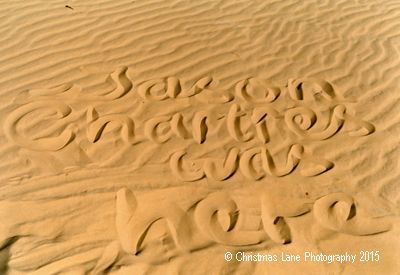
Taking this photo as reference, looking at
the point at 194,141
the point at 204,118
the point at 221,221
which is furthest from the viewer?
the point at 204,118

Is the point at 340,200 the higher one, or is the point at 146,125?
the point at 146,125

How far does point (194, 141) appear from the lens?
104 inches

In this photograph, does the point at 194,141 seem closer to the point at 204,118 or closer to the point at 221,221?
the point at 204,118

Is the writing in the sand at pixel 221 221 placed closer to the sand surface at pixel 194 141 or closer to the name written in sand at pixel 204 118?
the sand surface at pixel 194 141

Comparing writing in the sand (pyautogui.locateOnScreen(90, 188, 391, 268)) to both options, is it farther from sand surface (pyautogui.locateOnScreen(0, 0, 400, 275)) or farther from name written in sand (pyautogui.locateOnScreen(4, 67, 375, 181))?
name written in sand (pyautogui.locateOnScreen(4, 67, 375, 181))

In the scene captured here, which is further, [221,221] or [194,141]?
[194,141]

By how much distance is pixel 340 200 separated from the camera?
2.26 metres

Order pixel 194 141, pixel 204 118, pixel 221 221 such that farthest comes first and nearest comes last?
1. pixel 204 118
2. pixel 194 141
3. pixel 221 221

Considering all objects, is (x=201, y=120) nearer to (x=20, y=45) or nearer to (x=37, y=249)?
(x=37, y=249)

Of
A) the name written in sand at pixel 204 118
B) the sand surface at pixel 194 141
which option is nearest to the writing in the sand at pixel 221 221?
the sand surface at pixel 194 141

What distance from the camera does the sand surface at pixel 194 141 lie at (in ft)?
6.47

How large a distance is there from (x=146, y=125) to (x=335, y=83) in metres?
2.04

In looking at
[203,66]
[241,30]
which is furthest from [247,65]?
[241,30]

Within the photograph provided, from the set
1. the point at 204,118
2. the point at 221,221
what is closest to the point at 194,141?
the point at 204,118
